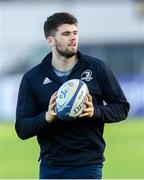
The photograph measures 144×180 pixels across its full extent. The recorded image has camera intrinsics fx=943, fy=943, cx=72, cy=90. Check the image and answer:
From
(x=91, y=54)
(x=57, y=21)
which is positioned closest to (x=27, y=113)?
(x=57, y=21)

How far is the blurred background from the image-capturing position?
18609 mm

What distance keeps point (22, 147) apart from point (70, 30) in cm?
1285

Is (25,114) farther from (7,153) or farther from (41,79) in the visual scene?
(7,153)

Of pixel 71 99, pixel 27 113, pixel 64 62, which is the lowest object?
pixel 27 113

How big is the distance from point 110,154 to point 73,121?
1097cm

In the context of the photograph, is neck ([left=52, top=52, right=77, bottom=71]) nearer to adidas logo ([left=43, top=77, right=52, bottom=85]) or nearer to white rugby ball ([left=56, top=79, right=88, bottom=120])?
adidas logo ([left=43, top=77, right=52, bottom=85])

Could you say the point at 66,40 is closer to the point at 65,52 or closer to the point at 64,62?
the point at 65,52

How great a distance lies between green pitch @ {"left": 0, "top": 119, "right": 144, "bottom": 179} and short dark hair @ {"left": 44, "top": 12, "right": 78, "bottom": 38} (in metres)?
6.46

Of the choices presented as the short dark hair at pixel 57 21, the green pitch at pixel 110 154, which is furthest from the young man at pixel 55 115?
the green pitch at pixel 110 154

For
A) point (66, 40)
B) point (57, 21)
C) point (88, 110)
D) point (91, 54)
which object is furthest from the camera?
point (91, 54)

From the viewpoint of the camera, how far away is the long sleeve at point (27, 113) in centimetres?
862

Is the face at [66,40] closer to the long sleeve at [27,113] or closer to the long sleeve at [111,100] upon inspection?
the long sleeve at [111,100]

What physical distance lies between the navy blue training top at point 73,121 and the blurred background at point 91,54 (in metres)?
6.47

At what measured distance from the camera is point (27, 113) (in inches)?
346
